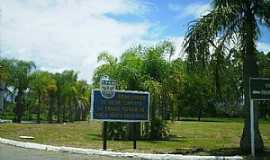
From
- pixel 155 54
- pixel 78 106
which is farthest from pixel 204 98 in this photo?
pixel 155 54

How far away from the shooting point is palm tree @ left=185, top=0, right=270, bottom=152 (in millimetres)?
17969

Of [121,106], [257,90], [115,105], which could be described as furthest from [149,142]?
[257,90]

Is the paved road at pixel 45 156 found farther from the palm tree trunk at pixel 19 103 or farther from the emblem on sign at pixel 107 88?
the palm tree trunk at pixel 19 103

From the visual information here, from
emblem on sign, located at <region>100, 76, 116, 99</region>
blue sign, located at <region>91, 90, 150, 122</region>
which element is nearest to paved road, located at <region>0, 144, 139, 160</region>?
blue sign, located at <region>91, 90, 150, 122</region>

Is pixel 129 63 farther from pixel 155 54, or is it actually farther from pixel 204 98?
pixel 204 98

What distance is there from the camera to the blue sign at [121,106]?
20.6 metres

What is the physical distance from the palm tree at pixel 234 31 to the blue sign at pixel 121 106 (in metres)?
4.10

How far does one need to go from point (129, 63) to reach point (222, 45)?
12.3m

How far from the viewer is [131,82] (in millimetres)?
29156

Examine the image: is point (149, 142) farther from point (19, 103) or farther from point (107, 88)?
point (19, 103)

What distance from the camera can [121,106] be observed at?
69.5 feet

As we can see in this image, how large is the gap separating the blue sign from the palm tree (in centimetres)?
410

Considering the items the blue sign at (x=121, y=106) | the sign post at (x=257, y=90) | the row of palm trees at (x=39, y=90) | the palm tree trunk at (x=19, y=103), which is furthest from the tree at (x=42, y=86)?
the sign post at (x=257, y=90)

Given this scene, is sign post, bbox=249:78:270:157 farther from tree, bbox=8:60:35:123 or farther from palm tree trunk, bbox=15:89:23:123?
palm tree trunk, bbox=15:89:23:123
